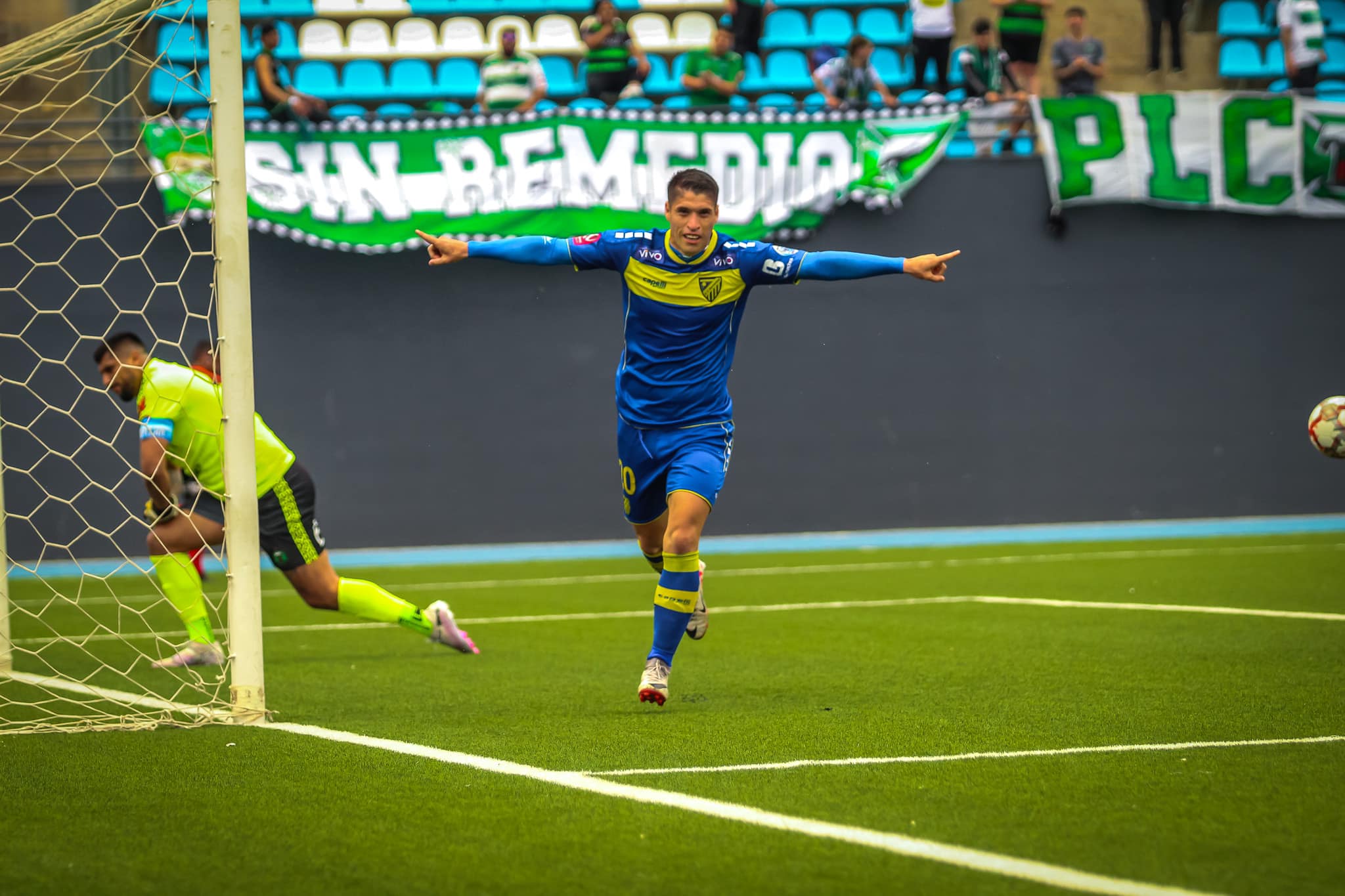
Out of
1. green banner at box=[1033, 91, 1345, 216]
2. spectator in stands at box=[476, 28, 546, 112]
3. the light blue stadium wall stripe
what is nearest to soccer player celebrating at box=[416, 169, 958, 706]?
the light blue stadium wall stripe

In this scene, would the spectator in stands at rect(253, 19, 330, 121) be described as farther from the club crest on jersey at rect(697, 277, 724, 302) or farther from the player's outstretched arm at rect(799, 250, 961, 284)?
the player's outstretched arm at rect(799, 250, 961, 284)

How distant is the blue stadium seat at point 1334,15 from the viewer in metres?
17.0

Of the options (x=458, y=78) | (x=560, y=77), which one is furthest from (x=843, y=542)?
(x=458, y=78)

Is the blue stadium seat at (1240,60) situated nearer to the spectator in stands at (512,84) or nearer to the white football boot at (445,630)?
Result: the spectator in stands at (512,84)

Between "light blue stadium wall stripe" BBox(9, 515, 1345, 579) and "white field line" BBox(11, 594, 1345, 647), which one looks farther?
"light blue stadium wall stripe" BBox(9, 515, 1345, 579)

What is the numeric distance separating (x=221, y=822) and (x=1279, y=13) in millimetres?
16620

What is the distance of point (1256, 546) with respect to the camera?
13.2 meters

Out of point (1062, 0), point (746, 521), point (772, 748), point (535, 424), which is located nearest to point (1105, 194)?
point (1062, 0)

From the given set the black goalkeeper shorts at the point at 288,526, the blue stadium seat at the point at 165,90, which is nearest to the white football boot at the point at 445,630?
the black goalkeeper shorts at the point at 288,526

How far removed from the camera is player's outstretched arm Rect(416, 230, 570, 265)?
19.1ft

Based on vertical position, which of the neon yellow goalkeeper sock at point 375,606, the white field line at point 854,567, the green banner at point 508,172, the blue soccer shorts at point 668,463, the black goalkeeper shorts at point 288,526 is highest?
the green banner at point 508,172

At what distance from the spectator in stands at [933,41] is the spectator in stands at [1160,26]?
245cm

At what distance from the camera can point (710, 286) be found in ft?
19.8

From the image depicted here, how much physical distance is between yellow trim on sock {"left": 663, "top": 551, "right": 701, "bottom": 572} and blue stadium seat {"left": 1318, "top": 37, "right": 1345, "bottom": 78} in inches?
555
